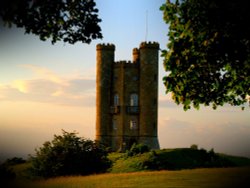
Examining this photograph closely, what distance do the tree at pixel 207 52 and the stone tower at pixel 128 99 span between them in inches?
1342

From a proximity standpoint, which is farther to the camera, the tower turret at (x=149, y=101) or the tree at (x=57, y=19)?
the tower turret at (x=149, y=101)

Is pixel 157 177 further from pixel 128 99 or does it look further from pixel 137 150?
pixel 128 99

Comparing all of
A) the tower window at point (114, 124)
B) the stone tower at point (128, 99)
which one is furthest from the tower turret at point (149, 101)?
the tower window at point (114, 124)

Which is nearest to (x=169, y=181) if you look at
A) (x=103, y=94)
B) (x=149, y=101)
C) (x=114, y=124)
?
(x=149, y=101)

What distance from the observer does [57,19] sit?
1956cm

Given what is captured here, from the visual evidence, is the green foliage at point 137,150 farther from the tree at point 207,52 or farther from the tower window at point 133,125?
the tree at point 207,52

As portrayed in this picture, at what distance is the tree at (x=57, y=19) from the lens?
1816cm

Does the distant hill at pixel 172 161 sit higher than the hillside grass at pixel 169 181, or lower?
higher

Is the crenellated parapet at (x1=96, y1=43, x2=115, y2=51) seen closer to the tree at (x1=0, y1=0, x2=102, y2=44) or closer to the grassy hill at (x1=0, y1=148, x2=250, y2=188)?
the grassy hill at (x1=0, y1=148, x2=250, y2=188)

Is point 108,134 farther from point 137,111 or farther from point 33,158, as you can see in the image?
point 33,158

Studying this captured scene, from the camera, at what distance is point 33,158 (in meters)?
36.9

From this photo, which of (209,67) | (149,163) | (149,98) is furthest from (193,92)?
(149,98)

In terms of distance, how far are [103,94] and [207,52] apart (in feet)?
137

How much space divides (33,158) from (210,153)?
66.9ft
